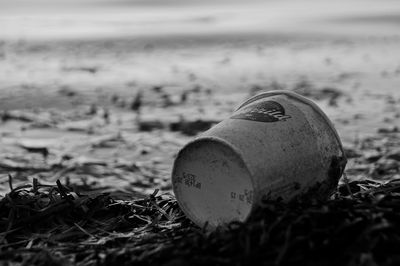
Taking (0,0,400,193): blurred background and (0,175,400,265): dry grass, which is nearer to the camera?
(0,175,400,265): dry grass

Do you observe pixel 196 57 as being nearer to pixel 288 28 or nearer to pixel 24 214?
pixel 288 28

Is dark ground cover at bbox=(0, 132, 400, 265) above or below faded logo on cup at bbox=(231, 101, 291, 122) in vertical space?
below

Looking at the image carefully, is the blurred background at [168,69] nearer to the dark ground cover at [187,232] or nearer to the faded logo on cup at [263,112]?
the dark ground cover at [187,232]

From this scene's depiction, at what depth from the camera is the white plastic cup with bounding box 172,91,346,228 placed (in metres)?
2.88

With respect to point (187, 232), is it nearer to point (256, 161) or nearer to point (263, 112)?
point (256, 161)

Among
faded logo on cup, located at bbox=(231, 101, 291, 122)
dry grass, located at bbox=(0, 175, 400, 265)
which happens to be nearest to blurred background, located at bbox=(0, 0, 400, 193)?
dry grass, located at bbox=(0, 175, 400, 265)

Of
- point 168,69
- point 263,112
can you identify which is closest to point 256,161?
point 263,112

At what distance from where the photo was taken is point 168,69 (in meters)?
8.65

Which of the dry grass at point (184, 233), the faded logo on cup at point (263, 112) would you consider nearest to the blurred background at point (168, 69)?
the dry grass at point (184, 233)

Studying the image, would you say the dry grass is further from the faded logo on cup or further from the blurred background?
the blurred background

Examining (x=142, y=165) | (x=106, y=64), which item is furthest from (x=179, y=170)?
(x=106, y=64)

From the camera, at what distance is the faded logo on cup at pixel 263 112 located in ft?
10.2

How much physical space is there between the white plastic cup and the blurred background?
159cm

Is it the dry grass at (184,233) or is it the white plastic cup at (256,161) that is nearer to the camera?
the dry grass at (184,233)
